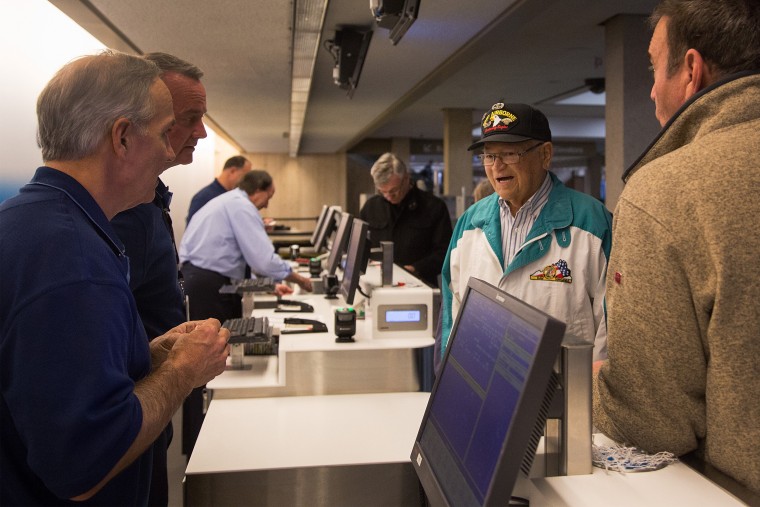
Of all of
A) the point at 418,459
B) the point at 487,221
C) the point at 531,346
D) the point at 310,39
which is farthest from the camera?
the point at 310,39

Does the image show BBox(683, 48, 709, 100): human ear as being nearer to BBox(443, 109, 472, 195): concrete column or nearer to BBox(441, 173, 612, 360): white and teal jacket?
BBox(441, 173, 612, 360): white and teal jacket

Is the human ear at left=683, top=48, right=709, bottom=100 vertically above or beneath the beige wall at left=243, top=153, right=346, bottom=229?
beneath

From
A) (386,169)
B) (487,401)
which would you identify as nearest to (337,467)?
(487,401)

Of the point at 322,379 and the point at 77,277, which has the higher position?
the point at 77,277

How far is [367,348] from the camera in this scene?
97.3 inches

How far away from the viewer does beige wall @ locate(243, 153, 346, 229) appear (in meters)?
19.9

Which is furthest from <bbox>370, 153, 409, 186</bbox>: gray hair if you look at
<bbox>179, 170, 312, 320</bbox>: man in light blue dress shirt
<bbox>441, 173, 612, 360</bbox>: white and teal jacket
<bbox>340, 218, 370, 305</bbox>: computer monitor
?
<bbox>441, 173, 612, 360</bbox>: white and teal jacket

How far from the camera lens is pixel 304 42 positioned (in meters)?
5.20

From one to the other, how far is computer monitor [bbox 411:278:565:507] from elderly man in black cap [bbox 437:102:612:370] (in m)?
0.96

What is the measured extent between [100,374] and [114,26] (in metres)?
4.07

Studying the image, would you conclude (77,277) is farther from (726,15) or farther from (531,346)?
(726,15)

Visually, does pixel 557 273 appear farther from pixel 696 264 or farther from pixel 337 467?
pixel 696 264

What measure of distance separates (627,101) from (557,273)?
13.7 feet

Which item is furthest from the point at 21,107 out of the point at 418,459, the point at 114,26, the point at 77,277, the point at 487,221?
the point at 418,459
